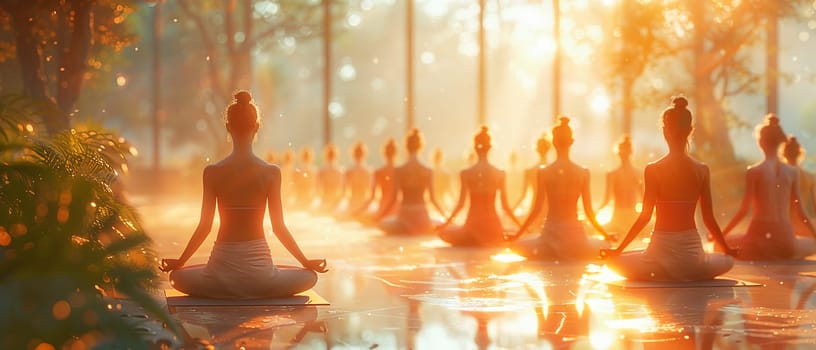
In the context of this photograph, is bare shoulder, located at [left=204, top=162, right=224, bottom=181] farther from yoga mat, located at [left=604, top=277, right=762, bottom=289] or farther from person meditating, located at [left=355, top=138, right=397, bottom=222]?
person meditating, located at [left=355, top=138, right=397, bottom=222]

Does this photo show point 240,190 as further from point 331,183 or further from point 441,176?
point 331,183

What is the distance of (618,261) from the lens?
37.1 feet

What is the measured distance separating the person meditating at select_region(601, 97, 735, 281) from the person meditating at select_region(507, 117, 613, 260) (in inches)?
106

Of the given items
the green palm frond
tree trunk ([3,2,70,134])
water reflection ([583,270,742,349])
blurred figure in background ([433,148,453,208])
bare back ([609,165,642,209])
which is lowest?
water reflection ([583,270,742,349])

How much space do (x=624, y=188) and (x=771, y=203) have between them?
12.0 ft

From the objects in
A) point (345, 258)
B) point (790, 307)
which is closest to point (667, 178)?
point (790, 307)

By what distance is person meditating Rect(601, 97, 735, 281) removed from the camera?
430 inches

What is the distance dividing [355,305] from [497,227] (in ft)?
22.0

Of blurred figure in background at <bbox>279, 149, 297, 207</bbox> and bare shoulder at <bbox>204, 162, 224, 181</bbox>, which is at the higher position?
blurred figure in background at <bbox>279, 149, 297, 207</bbox>

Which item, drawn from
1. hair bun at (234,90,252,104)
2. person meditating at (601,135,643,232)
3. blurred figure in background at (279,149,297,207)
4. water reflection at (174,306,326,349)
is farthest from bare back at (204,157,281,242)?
blurred figure in background at (279,149,297,207)

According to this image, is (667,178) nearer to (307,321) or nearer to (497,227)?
(307,321)

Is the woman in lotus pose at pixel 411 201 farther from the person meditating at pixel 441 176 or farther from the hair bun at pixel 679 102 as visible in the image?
the hair bun at pixel 679 102

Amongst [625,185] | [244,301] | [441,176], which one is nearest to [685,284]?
[244,301]

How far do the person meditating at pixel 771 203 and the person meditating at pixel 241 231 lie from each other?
212 inches
